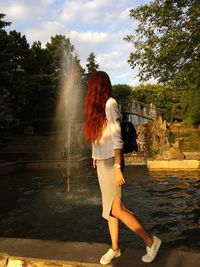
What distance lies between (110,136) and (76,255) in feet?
4.58

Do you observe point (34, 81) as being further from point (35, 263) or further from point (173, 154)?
point (35, 263)

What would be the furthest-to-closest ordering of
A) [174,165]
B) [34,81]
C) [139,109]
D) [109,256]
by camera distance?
1. [139,109]
2. [34,81]
3. [174,165]
4. [109,256]

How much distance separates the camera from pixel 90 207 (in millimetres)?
11172

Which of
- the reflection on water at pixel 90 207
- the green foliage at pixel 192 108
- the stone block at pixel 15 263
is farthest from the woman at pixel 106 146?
the green foliage at pixel 192 108

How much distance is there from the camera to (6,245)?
186 inches

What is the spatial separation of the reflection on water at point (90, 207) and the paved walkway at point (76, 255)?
3.09 metres

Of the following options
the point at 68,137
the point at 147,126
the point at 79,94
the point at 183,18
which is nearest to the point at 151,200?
the point at 183,18

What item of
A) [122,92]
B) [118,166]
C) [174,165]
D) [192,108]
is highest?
[122,92]

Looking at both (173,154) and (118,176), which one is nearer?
(118,176)

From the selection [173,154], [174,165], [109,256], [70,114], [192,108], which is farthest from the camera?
[70,114]

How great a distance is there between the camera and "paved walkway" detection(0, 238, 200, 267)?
3975mm

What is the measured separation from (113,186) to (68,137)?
2928 cm

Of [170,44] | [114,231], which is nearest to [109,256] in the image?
[114,231]

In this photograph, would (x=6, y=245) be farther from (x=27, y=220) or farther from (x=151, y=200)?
(x=151, y=200)
